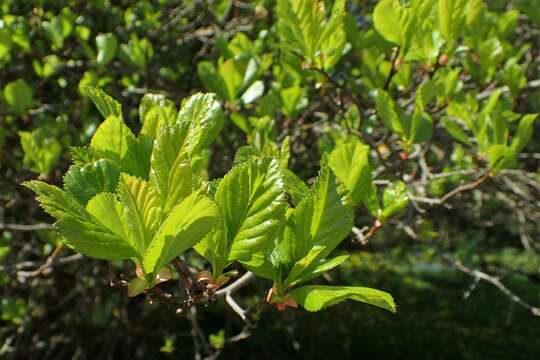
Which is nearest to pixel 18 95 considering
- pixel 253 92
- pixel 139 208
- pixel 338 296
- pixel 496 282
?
pixel 253 92

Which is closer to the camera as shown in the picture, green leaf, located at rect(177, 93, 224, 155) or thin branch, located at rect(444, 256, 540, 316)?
green leaf, located at rect(177, 93, 224, 155)

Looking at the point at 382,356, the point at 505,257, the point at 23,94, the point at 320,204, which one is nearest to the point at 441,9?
the point at 320,204

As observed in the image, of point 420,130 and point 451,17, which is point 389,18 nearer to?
point 451,17

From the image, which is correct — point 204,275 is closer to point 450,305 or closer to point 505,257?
point 450,305

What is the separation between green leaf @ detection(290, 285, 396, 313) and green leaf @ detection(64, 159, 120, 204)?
303mm

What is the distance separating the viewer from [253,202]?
75 cm

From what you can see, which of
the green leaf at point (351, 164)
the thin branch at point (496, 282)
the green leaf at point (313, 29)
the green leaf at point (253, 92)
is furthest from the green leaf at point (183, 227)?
the thin branch at point (496, 282)

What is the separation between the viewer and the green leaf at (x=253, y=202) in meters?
0.73

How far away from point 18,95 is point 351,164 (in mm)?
1492

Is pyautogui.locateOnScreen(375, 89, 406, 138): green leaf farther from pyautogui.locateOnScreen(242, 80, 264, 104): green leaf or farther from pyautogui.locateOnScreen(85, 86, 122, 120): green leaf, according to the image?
pyautogui.locateOnScreen(85, 86, 122, 120): green leaf

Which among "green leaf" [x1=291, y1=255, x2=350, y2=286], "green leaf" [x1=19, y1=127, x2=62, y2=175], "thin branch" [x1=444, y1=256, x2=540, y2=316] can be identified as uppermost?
"green leaf" [x1=291, y1=255, x2=350, y2=286]

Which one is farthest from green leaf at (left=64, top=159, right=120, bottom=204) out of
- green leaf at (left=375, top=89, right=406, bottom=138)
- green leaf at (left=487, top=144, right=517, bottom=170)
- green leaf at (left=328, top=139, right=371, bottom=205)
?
green leaf at (left=487, top=144, right=517, bottom=170)

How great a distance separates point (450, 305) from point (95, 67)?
309 inches

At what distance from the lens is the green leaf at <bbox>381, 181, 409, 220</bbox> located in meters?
1.25
